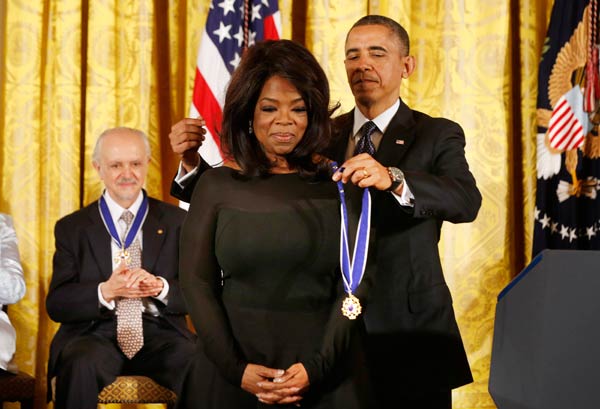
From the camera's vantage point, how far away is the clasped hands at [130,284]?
411 centimetres

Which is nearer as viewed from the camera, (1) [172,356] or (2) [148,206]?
(1) [172,356]

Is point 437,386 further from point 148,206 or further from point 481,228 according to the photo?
point 481,228

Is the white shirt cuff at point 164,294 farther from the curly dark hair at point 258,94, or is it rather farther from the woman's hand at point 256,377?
the woman's hand at point 256,377

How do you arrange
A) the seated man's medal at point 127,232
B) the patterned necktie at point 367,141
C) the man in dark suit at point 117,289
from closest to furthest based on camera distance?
the patterned necktie at point 367,141, the man in dark suit at point 117,289, the seated man's medal at point 127,232

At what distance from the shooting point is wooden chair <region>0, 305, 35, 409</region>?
4230mm

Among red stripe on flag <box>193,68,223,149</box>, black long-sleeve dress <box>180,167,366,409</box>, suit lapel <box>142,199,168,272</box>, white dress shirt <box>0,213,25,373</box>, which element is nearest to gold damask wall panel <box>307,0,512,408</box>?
red stripe on flag <box>193,68,223,149</box>

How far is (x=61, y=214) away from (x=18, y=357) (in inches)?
34.5

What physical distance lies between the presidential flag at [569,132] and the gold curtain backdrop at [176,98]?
322 millimetres

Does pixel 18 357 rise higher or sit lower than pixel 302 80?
lower

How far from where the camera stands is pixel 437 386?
2.63 metres

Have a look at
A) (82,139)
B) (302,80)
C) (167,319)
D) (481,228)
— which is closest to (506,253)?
(481,228)

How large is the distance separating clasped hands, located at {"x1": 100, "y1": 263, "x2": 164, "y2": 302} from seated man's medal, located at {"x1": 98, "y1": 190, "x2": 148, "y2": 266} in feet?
0.37

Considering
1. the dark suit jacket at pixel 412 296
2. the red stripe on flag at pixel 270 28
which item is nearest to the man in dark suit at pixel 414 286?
the dark suit jacket at pixel 412 296

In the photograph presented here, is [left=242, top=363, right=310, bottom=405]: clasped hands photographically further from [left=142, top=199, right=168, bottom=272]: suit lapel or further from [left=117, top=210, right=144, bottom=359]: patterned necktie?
[left=142, top=199, right=168, bottom=272]: suit lapel
